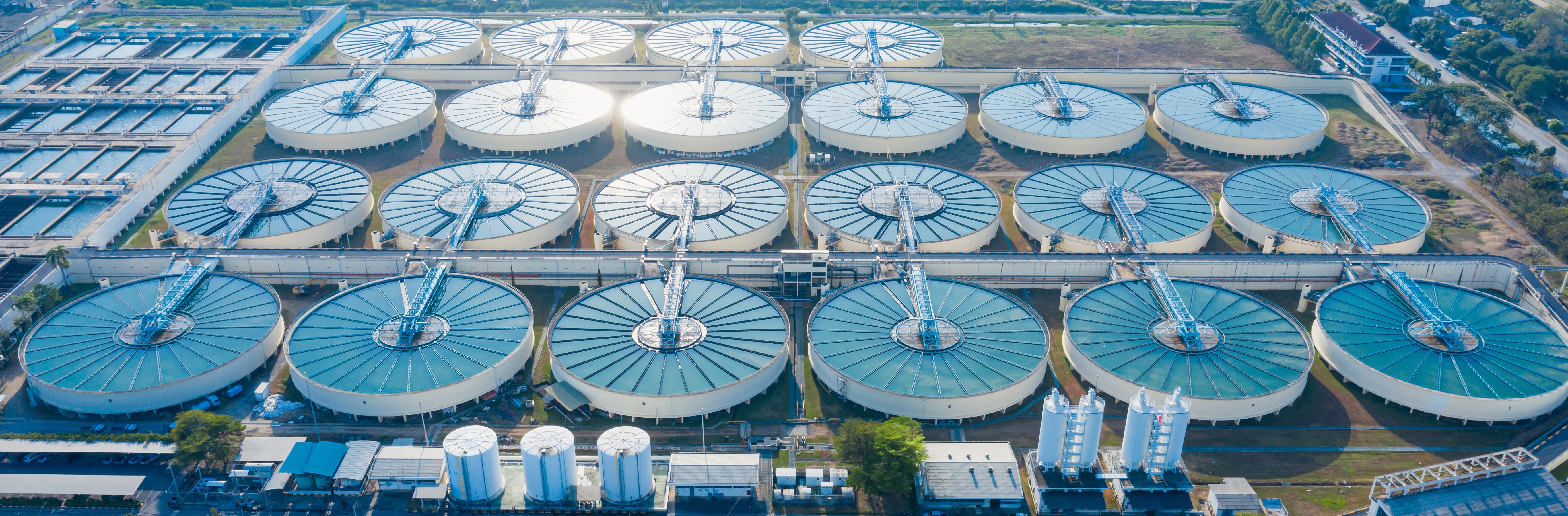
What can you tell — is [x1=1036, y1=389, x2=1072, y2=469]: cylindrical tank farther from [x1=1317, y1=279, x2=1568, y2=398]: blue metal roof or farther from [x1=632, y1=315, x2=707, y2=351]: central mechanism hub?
[x1=1317, y1=279, x2=1568, y2=398]: blue metal roof

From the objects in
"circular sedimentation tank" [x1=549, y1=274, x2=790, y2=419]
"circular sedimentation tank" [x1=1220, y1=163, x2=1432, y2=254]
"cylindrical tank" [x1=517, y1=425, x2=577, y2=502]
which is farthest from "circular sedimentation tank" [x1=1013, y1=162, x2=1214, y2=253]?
"cylindrical tank" [x1=517, y1=425, x2=577, y2=502]

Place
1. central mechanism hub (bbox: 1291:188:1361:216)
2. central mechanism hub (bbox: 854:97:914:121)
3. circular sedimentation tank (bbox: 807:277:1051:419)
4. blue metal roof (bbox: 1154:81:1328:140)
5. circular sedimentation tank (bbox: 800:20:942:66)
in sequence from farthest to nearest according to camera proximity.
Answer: circular sedimentation tank (bbox: 800:20:942:66) < central mechanism hub (bbox: 854:97:914:121) < blue metal roof (bbox: 1154:81:1328:140) < central mechanism hub (bbox: 1291:188:1361:216) < circular sedimentation tank (bbox: 807:277:1051:419)

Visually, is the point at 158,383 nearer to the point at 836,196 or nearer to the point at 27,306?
the point at 27,306

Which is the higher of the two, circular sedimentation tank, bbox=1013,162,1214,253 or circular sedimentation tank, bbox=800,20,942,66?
circular sedimentation tank, bbox=800,20,942,66

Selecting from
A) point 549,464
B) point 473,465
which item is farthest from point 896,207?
point 473,465

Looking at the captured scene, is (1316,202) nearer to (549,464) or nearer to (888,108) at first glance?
(888,108)

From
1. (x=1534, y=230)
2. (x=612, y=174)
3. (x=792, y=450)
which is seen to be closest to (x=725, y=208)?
(x=612, y=174)

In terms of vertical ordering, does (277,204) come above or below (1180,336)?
above
